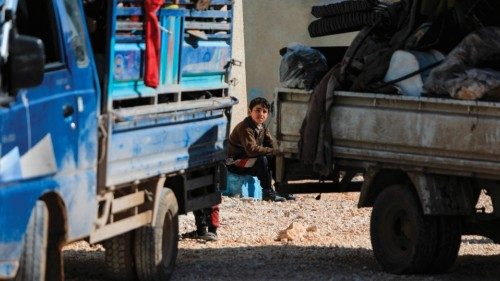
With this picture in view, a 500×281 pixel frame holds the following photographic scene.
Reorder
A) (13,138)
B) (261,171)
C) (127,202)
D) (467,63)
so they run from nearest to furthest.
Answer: (13,138) → (127,202) → (467,63) → (261,171)

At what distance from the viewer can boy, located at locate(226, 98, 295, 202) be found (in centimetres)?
1742

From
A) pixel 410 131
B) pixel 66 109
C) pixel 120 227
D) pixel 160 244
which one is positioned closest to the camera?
pixel 66 109

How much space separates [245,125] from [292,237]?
3.22 metres

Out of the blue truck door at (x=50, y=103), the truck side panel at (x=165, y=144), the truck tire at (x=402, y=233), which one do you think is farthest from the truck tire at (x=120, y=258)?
the truck tire at (x=402, y=233)

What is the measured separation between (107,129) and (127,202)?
2.91 ft

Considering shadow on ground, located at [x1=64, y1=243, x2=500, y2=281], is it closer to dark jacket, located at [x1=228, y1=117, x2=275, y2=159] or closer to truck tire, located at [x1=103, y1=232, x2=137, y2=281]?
truck tire, located at [x1=103, y1=232, x2=137, y2=281]

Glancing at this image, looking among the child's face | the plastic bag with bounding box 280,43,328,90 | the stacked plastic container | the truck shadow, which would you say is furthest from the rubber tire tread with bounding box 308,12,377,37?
the child's face

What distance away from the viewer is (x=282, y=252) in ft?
43.5

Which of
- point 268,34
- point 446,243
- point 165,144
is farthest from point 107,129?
point 268,34

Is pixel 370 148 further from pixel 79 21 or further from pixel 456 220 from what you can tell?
pixel 79 21

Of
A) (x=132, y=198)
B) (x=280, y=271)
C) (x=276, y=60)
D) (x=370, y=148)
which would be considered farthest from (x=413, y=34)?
(x=276, y=60)

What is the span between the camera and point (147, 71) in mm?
10203

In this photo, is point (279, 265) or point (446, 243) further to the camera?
point (279, 265)

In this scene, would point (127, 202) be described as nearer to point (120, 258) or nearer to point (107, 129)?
point (120, 258)
